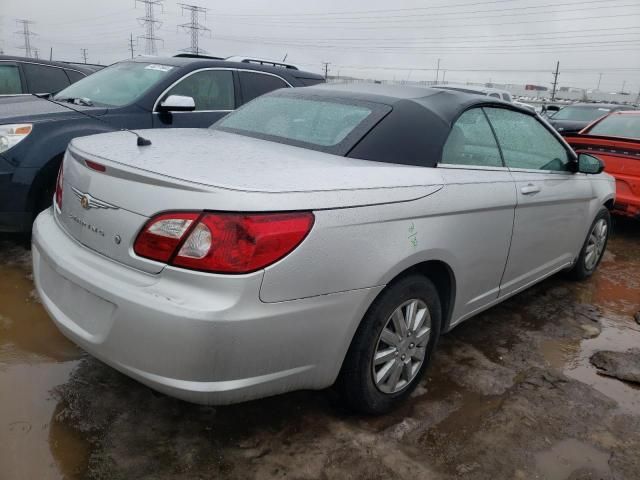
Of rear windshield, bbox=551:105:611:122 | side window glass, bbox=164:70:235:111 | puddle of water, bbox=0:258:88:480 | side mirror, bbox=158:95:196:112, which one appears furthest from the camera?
rear windshield, bbox=551:105:611:122

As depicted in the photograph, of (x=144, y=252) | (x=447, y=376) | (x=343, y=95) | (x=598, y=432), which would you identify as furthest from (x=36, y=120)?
(x=598, y=432)

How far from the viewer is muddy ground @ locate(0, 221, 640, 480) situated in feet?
7.00

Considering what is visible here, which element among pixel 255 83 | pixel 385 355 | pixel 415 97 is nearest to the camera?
pixel 385 355

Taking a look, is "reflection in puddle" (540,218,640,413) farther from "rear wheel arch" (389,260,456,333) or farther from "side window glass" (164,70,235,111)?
"side window glass" (164,70,235,111)

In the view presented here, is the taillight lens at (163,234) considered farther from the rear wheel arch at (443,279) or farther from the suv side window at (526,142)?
the suv side window at (526,142)

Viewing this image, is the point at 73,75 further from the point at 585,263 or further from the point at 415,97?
the point at 585,263

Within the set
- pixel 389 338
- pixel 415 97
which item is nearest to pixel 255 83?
pixel 415 97

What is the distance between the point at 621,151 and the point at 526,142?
3.26 metres

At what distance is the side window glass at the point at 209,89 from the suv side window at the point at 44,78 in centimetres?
329

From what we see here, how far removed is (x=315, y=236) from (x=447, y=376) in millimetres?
1475

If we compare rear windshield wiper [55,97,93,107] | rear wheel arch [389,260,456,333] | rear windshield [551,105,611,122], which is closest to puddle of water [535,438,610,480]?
rear wheel arch [389,260,456,333]

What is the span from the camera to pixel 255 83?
573 centimetres

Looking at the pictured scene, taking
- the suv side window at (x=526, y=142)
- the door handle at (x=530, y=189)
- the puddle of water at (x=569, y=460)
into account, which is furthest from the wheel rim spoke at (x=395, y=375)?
the suv side window at (x=526, y=142)

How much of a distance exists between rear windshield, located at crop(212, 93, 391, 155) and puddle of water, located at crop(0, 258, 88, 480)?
1.60 meters
